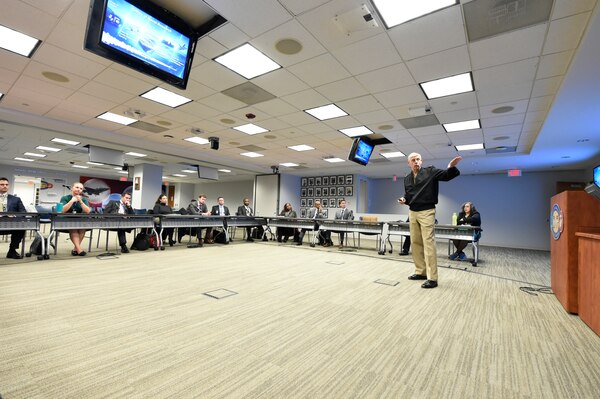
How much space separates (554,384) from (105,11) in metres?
4.21

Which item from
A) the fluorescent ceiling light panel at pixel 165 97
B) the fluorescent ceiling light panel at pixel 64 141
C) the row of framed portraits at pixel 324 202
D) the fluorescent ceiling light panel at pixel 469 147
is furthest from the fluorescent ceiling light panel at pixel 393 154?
the fluorescent ceiling light panel at pixel 64 141

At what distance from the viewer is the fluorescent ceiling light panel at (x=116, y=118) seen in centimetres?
648

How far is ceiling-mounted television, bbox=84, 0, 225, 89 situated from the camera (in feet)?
8.18

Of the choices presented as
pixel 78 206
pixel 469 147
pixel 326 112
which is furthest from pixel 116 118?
pixel 469 147

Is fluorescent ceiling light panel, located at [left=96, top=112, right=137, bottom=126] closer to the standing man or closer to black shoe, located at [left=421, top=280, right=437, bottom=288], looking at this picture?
the standing man

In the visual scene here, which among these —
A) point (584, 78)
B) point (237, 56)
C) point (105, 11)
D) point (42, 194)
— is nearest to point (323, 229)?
point (237, 56)

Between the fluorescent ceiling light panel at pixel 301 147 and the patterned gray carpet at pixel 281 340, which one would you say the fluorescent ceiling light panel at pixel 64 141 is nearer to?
the patterned gray carpet at pixel 281 340

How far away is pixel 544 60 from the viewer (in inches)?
147

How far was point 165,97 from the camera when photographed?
5.44 meters

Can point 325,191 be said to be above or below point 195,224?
above

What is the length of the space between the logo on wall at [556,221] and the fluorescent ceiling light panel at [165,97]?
19.7 ft

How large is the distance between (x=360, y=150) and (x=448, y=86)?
3.12m

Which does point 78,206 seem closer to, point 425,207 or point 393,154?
point 425,207

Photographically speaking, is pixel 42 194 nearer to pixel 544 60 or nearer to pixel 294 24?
pixel 294 24
